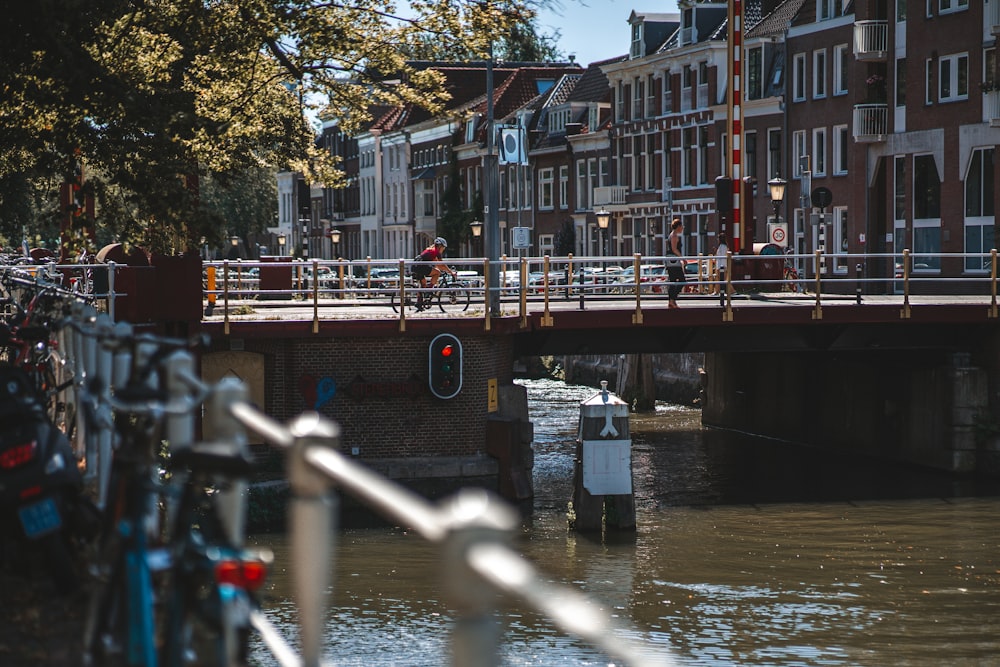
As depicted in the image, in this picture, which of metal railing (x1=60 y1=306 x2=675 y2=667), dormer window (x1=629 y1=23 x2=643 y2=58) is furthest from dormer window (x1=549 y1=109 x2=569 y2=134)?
metal railing (x1=60 y1=306 x2=675 y2=667)

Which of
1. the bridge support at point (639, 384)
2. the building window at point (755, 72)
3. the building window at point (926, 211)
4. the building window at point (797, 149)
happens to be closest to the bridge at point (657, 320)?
the bridge support at point (639, 384)

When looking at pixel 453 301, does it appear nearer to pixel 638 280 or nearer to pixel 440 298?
pixel 440 298

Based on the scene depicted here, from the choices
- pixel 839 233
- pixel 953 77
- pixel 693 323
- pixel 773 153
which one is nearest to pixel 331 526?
pixel 693 323

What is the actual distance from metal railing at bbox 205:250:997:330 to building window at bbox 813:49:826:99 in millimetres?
5816

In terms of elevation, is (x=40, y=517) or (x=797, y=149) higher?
(x=797, y=149)

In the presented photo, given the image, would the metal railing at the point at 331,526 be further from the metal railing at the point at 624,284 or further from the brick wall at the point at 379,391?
the metal railing at the point at 624,284

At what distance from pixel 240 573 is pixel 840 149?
164 ft

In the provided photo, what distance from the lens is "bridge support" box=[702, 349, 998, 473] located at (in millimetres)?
29688

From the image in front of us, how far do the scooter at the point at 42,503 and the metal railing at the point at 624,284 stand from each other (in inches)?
692

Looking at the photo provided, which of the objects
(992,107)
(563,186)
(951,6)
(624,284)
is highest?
(951,6)

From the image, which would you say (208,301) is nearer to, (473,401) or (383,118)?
(473,401)

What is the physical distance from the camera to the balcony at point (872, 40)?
48.9 meters

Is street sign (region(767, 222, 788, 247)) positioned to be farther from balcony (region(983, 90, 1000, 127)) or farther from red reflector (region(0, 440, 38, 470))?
red reflector (region(0, 440, 38, 470))

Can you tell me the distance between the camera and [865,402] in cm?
3325
